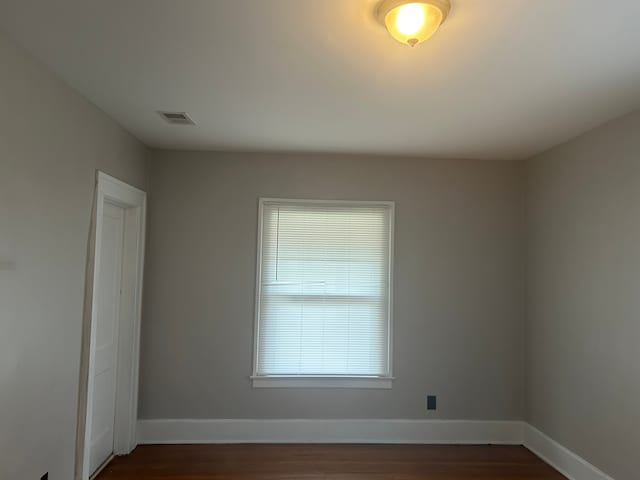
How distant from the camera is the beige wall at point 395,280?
3564 mm

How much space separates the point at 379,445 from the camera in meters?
3.53

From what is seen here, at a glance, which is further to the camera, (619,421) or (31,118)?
(619,421)

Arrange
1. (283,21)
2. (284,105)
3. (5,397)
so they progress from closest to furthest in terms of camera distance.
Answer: (283,21)
(5,397)
(284,105)

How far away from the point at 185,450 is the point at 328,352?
1380 mm

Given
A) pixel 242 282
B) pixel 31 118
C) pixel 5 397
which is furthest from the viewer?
pixel 242 282

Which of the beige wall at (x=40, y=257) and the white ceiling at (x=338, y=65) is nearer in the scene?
the white ceiling at (x=338, y=65)

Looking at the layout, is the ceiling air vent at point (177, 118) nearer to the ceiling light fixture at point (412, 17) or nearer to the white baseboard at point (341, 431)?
the ceiling light fixture at point (412, 17)

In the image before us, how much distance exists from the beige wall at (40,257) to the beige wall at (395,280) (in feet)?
3.49

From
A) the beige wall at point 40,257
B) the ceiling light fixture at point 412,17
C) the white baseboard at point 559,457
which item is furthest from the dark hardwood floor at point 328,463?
the ceiling light fixture at point 412,17

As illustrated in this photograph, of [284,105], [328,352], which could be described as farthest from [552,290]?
[284,105]

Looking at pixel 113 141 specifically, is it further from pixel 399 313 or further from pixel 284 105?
pixel 399 313

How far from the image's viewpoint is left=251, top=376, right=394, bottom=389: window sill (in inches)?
141

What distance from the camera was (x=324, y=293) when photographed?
3666 millimetres

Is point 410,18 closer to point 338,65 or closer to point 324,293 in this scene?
point 338,65
